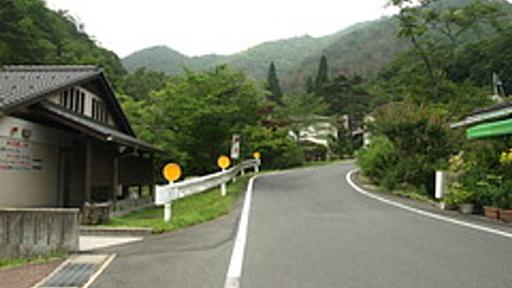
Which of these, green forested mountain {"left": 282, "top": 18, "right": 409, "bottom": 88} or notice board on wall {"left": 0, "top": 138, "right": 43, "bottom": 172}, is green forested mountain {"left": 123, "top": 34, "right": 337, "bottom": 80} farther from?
notice board on wall {"left": 0, "top": 138, "right": 43, "bottom": 172}

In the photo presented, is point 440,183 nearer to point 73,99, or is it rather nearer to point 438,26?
point 73,99

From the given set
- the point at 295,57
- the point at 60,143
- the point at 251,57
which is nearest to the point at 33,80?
the point at 60,143

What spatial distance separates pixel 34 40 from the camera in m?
36.8

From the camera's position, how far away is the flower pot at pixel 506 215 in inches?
397

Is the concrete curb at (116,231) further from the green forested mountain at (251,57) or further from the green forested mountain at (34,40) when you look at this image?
the green forested mountain at (251,57)

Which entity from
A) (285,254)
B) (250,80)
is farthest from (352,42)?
(285,254)

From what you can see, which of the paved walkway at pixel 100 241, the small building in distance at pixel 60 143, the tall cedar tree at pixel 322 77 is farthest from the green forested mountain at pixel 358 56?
the paved walkway at pixel 100 241

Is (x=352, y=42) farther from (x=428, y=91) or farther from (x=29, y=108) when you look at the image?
(x=29, y=108)

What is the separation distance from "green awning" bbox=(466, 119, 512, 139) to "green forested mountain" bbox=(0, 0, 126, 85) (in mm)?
31735

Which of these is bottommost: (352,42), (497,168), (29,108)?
(497,168)

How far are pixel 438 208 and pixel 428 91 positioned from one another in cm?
1884

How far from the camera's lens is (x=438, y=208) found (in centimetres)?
1309

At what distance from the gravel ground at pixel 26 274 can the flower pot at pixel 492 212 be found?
9.37 meters

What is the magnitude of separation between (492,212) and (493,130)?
2377mm
